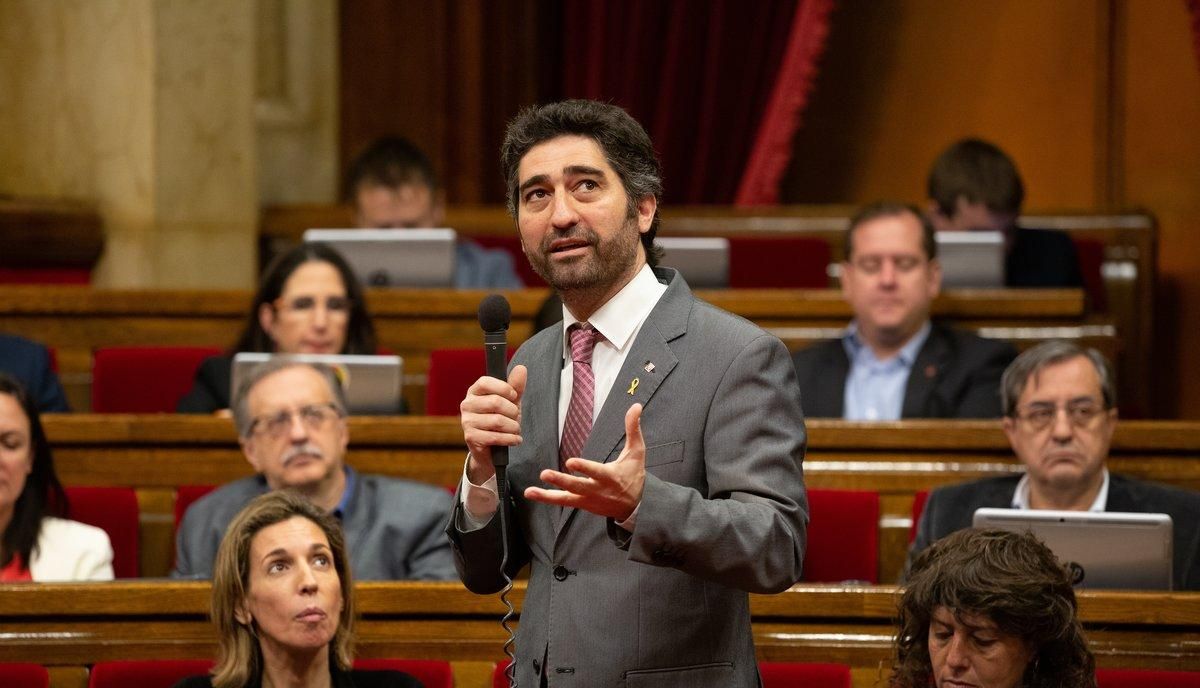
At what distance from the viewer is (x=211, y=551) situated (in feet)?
6.65

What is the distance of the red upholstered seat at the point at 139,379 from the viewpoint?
2697 mm

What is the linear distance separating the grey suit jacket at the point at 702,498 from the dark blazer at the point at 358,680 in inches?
17.6

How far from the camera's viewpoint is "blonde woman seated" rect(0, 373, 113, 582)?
2.04 meters

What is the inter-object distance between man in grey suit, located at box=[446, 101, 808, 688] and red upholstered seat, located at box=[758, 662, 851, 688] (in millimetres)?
439

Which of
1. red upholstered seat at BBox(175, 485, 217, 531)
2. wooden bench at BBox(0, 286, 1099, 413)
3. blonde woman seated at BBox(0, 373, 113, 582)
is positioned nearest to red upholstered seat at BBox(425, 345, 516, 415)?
wooden bench at BBox(0, 286, 1099, 413)

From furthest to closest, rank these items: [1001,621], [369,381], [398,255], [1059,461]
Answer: [398,255] < [369,381] < [1059,461] < [1001,621]

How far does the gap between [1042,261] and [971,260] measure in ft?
Answer: 0.97

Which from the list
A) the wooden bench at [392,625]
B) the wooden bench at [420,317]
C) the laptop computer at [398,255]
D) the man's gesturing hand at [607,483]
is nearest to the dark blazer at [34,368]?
the wooden bench at [420,317]

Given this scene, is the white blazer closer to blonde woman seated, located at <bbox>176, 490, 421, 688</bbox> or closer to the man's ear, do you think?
blonde woman seated, located at <bbox>176, 490, 421, 688</bbox>

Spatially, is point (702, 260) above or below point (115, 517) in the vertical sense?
above

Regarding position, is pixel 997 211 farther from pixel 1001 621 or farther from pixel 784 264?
pixel 1001 621

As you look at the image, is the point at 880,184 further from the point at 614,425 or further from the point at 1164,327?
the point at 614,425

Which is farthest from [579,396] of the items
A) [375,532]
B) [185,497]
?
[185,497]

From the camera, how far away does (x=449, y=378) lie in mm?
2617
